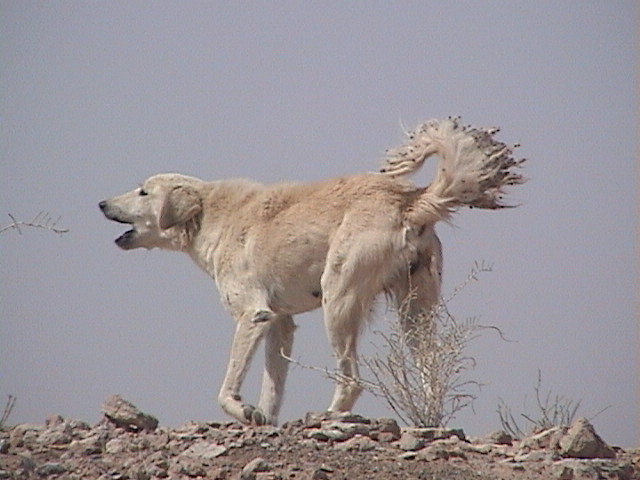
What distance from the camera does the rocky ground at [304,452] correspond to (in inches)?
269

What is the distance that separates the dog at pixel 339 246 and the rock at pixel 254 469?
159 cm

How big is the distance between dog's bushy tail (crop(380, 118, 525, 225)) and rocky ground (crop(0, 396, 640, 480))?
1.76m

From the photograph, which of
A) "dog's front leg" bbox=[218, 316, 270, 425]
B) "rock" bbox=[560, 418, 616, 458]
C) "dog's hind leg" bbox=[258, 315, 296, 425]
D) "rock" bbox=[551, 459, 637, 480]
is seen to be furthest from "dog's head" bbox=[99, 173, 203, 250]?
"rock" bbox=[551, 459, 637, 480]

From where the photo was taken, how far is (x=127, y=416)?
804 centimetres

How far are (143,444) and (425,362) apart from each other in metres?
1.93

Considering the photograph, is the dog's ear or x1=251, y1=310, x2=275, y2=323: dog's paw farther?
the dog's ear

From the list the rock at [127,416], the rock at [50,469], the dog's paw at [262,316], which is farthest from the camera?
the dog's paw at [262,316]

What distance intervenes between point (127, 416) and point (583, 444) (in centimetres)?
281

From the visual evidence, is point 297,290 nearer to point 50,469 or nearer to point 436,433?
point 436,433

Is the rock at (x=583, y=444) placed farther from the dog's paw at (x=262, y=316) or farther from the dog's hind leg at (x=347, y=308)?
the dog's paw at (x=262, y=316)

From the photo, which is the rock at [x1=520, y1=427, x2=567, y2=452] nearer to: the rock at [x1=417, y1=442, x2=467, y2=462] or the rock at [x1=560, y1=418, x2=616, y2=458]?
the rock at [x1=560, y1=418, x2=616, y2=458]

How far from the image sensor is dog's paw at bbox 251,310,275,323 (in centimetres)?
944

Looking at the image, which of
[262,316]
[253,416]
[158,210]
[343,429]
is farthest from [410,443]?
[158,210]

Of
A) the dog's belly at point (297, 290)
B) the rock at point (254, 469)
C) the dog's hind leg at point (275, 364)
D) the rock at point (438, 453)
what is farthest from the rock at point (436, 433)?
the dog's hind leg at point (275, 364)
